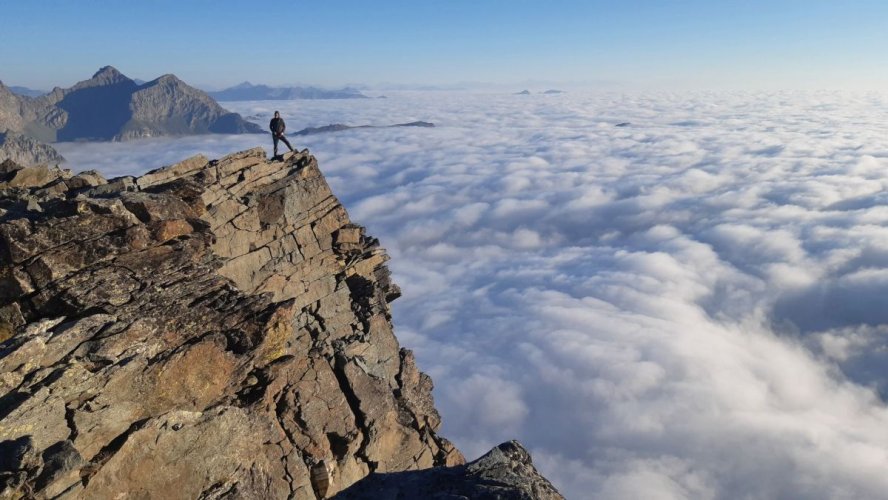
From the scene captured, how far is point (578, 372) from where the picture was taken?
130 metres

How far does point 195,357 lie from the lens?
17.6 metres

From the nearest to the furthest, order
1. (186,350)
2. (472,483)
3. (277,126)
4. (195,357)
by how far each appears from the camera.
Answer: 1. (186,350)
2. (195,357)
3. (472,483)
4. (277,126)

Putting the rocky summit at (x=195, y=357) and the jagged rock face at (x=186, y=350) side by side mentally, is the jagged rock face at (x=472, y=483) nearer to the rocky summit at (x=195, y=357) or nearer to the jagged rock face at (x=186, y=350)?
the rocky summit at (x=195, y=357)

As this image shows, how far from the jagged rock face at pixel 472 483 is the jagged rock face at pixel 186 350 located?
52.7 inches

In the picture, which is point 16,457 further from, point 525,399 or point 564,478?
point 525,399

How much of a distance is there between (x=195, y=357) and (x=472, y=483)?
10.6m

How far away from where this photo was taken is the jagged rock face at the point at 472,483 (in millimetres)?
19188

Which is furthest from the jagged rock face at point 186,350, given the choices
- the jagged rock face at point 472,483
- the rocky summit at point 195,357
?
the jagged rock face at point 472,483

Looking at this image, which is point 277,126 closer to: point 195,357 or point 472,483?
point 195,357

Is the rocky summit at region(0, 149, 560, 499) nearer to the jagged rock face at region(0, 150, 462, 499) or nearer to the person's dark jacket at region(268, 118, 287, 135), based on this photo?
the jagged rock face at region(0, 150, 462, 499)

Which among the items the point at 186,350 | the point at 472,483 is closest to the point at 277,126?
the point at 186,350

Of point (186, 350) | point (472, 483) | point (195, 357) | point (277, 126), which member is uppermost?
point (277, 126)

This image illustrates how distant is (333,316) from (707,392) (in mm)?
119626

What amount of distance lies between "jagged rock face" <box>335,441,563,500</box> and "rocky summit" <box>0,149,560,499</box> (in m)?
0.09
